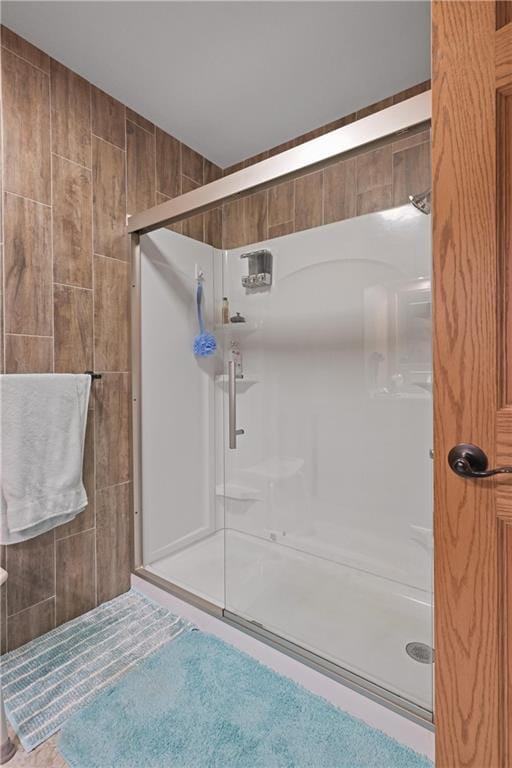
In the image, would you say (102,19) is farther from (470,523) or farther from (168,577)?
(168,577)

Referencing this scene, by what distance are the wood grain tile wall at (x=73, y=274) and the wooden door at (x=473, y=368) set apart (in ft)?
4.75

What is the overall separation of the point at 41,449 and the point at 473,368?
1504 mm

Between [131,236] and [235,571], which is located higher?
[131,236]

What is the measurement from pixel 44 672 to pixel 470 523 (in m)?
1.51

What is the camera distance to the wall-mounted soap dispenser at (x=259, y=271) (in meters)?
2.08

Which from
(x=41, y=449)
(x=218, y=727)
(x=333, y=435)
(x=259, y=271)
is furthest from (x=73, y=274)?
(x=218, y=727)

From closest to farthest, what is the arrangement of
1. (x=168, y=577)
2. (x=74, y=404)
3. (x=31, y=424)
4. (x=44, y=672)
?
(x=44, y=672)
(x=31, y=424)
(x=74, y=404)
(x=168, y=577)

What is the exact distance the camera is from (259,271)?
6.84 ft

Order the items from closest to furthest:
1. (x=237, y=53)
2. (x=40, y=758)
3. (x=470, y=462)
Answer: (x=470, y=462) → (x=40, y=758) → (x=237, y=53)

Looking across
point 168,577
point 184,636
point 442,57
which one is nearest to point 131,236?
point 442,57

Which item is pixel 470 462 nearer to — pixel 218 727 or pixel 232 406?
pixel 218 727

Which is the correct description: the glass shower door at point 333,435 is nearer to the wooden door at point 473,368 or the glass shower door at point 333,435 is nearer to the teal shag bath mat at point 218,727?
the teal shag bath mat at point 218,727

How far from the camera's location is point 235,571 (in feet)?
5.84

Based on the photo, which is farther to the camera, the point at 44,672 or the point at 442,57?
the point at 44,672
